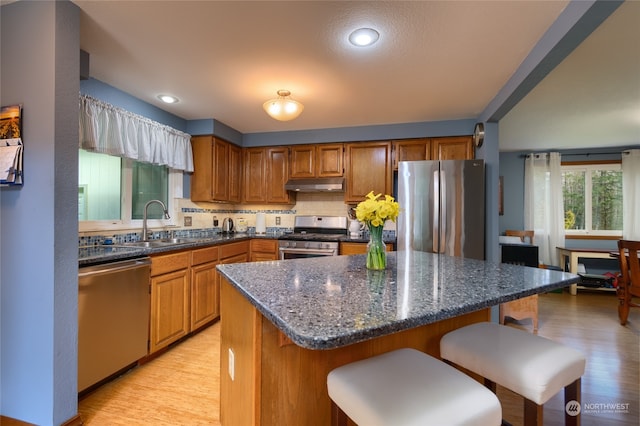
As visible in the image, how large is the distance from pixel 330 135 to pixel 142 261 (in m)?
2.59

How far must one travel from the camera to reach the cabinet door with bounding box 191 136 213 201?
344 centimetres

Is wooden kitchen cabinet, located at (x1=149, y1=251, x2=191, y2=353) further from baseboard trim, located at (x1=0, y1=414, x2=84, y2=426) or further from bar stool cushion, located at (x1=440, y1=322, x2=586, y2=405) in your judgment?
bar stool cushion, located at (x1=440, y1=322, x2=586, y2=405)

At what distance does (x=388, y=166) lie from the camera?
3.60m

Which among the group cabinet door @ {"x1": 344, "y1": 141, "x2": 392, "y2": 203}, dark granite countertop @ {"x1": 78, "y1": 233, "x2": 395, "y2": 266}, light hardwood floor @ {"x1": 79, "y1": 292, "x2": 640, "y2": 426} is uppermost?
cabinet door @ {"x1": 344, "y1": 141, "x2": 392, "y2": 203}

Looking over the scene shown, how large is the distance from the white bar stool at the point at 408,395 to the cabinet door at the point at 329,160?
9.76ft

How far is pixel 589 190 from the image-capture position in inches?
192

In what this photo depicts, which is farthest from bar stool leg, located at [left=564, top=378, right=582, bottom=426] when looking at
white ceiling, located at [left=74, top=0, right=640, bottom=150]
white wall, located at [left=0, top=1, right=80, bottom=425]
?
white wall, located at [left=0, top=1, right=80, bottom=425]

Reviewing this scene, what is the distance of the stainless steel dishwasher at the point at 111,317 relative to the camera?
1770 mm

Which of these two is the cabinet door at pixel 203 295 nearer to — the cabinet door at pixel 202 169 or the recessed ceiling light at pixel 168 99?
the cabinet door at pixel 202 169

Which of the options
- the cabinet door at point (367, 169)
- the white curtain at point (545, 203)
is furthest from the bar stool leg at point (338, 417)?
the white curtain at point (545, 203)

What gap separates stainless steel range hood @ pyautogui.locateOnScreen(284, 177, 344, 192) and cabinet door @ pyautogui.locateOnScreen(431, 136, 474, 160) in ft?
3.83

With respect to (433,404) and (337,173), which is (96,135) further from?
(433,404)

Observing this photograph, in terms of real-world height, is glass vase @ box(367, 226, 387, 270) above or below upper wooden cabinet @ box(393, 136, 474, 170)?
below

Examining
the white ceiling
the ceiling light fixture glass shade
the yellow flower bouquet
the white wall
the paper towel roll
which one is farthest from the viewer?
the paper towel roll
